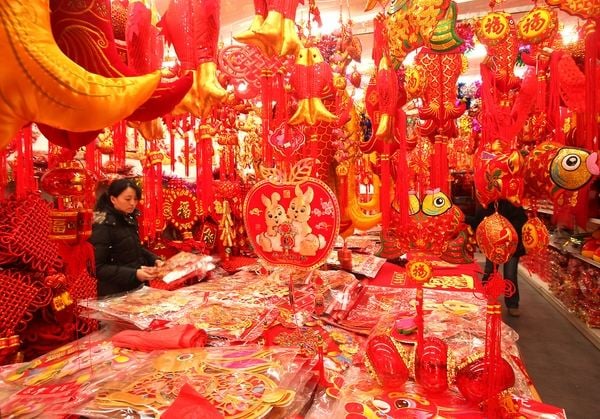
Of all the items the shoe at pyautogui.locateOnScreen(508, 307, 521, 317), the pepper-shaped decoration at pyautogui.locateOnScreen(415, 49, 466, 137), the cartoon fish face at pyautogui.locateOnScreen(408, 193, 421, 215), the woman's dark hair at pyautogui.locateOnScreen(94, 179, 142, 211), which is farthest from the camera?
the shoe at pyautogui.locateOnScreen(508, 307, 521, 317)

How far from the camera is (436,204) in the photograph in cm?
116

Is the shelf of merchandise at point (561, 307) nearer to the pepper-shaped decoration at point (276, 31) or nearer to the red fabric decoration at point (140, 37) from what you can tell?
the pepper-shaped decoration at point (276, 31)

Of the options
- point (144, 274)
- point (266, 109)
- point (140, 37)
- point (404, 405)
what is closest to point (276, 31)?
point (140, 37)

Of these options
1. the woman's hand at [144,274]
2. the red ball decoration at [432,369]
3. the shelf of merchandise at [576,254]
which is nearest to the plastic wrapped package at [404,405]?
the red ball decoration at [432,369]

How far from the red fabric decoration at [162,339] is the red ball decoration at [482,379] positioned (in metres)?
0.69

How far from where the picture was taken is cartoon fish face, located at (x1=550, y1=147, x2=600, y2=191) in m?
1.32

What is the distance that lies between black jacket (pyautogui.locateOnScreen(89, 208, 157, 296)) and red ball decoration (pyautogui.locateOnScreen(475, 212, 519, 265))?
1421 millimetres

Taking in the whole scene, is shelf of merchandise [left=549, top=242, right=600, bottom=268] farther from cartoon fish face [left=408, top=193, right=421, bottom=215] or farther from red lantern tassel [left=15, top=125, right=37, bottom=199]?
red lantern tassel [left=15, top=125, right=37, bottom=199]

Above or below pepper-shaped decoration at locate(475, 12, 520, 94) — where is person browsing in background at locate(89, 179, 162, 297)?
below

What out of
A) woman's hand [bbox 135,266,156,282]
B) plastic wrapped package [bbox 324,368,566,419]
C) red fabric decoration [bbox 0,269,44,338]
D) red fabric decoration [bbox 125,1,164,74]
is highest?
red fabric decoration [bbox 125,1,164,74]

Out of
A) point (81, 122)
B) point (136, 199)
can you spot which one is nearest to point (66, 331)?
point (136, 199)

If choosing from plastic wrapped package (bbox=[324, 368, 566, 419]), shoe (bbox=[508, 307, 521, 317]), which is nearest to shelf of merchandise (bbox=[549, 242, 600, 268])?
shoe (bbox=[508, 307, 521, 317])

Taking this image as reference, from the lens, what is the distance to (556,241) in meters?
3.65

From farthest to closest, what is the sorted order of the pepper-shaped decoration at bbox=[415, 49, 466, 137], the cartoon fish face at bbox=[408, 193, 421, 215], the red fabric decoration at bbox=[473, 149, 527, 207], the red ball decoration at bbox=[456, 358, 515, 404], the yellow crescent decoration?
the pepper-shaped decoration at bbox=[415, 49, 466, 137]
the cartoon fish face at bbox=[408, 193, 421, 215]
the red fabric decoration at bbox=[473, 149, 527, 207]
the red ball decoration at bbox=[456, 358, 515, 404]
the yellow crescent decoration
